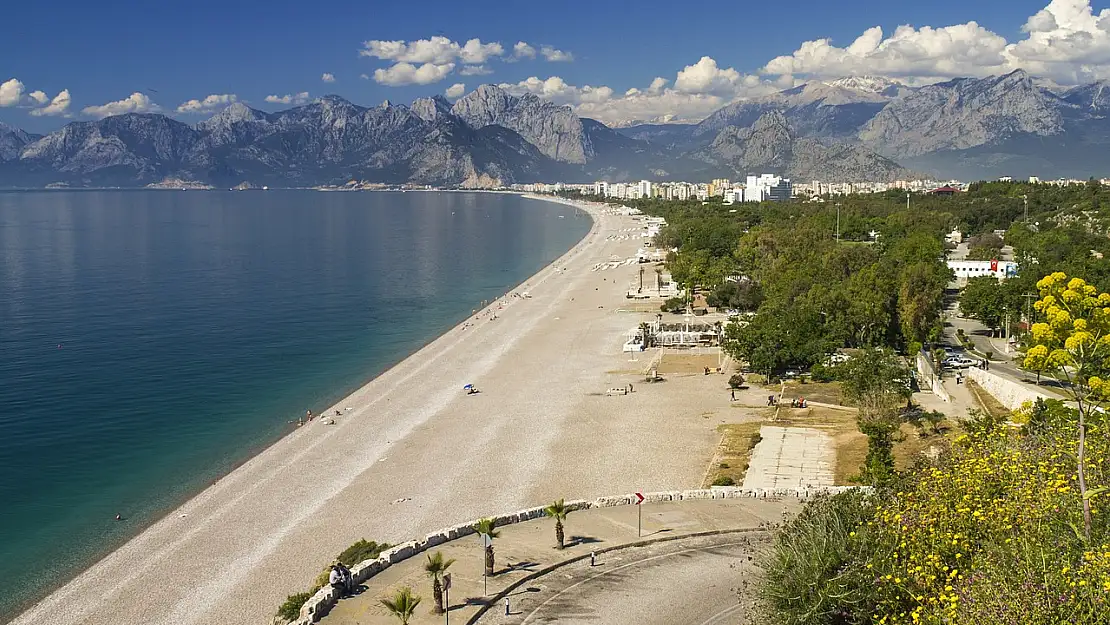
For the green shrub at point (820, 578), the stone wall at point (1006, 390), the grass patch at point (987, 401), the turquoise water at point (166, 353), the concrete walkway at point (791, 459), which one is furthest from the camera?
the grass patch at point (987, 401)

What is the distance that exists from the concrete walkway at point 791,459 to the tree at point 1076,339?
14599mm

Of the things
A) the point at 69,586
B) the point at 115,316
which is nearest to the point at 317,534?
the point at 69,586

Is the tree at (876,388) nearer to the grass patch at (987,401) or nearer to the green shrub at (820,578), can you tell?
the grass patch at (987,401)

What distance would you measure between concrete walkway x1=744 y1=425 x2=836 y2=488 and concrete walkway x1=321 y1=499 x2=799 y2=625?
11.7 ft

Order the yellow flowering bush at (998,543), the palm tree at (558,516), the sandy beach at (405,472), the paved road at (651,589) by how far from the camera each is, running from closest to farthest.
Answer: the yellow flowering bush at (998,543)
the paved road at (651,589)
the palm tree at (558,516)
the sandy beach at (405,472)

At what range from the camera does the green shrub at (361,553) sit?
22.0 meters

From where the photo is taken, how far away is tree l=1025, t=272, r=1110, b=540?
1307 centimetres

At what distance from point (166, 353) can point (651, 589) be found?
1758 inches

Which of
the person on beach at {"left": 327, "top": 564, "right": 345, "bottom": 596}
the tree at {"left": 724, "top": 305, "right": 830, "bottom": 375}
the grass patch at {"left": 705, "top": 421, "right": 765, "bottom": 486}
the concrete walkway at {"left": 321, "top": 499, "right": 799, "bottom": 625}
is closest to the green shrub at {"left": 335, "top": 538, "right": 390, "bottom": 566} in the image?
the concrete walkway at {"left": 321, "top": 499, "right": 799, "bottom": 625}

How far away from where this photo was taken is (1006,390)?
36.9 m

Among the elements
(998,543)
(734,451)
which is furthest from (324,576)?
(734,451)

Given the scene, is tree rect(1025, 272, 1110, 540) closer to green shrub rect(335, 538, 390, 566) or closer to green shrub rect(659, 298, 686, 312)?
green shrub rect(335, 538, 390, 566)

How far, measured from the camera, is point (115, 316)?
67.8 metres

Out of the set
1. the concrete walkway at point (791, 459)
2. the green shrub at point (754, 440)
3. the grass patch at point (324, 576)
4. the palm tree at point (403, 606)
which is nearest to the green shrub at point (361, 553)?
the grass patch at point (324, 576)
